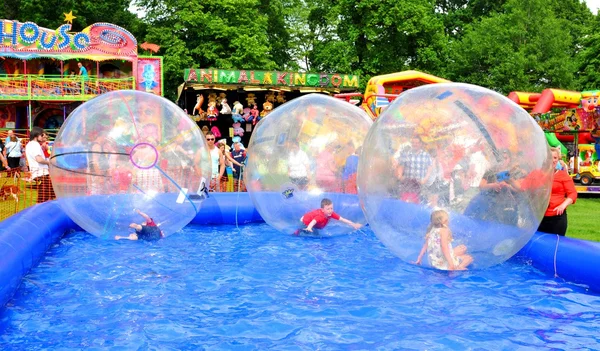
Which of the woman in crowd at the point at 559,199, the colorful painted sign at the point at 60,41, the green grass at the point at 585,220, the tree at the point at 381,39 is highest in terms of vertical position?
the tree at the point at 381,39

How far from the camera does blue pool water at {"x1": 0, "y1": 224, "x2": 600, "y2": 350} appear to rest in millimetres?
4258

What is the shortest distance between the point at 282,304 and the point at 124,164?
280 centimetres

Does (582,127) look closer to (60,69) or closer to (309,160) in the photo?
(309,160)

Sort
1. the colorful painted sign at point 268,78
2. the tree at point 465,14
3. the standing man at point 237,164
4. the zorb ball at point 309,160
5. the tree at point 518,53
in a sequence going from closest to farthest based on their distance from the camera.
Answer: the zorb ball at point 309,160 → the standing man at point 237,164 → the colorful painted sign at point 268,78 → the tree at point 518,53 → the tree at point 465,14

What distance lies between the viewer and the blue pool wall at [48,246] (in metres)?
5.35

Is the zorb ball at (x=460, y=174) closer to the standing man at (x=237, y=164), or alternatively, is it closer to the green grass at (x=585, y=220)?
the green grass at (x=585, y=220)

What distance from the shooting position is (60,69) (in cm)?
2433

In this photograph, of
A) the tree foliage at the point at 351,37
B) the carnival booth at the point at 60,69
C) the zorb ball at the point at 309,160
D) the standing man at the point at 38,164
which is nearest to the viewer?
the zorb ball at the point at 309,160

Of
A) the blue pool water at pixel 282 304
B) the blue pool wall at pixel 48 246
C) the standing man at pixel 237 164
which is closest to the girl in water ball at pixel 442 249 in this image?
the blue pool water at pixel 282 304

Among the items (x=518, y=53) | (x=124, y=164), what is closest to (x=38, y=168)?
(x=124, y=164)

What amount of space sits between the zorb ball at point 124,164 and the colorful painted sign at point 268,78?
1118 cm

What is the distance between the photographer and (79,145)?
6.87 m

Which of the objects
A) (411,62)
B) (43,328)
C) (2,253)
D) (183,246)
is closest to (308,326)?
(43,328)

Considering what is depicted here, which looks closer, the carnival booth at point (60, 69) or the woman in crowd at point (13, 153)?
the woman in crowd at point (13, 153)
